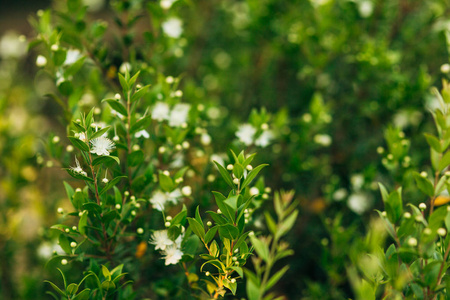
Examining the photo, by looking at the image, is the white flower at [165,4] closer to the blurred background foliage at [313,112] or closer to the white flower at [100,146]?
the blurred background foliage at [313,112]

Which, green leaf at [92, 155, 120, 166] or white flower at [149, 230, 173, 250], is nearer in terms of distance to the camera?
green leaf at [92, 155, 120, 166]

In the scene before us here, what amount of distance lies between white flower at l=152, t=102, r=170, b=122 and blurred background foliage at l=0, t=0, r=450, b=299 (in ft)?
0.73

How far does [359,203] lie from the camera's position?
1.52 metres

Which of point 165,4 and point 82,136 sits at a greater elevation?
point 165,4

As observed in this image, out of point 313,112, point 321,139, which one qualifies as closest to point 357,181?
point 321,139

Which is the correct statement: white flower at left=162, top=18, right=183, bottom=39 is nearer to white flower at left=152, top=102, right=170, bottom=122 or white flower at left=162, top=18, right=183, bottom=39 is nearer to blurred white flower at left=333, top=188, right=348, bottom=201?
white flower at left=152, top=102, right=170, bottom=122

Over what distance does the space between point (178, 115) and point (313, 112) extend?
57 cm

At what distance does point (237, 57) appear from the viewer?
2094mm

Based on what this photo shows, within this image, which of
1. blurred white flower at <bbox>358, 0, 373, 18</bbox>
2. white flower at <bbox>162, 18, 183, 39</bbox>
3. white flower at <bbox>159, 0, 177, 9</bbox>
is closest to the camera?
white flower at <bbox>159, 0, 177, 9</bbox>

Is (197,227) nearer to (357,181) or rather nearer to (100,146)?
(100,146)

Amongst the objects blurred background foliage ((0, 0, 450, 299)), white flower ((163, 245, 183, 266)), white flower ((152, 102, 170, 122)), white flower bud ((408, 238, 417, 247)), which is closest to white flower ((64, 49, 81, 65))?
blurred background foliage ((0, 0, 450, 299))

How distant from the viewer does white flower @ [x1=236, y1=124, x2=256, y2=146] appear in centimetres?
122

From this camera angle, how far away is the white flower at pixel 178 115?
1216 millimetres

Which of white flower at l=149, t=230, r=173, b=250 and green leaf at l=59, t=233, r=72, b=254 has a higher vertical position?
green leaf at l=59, t=233, r=72, b=254
